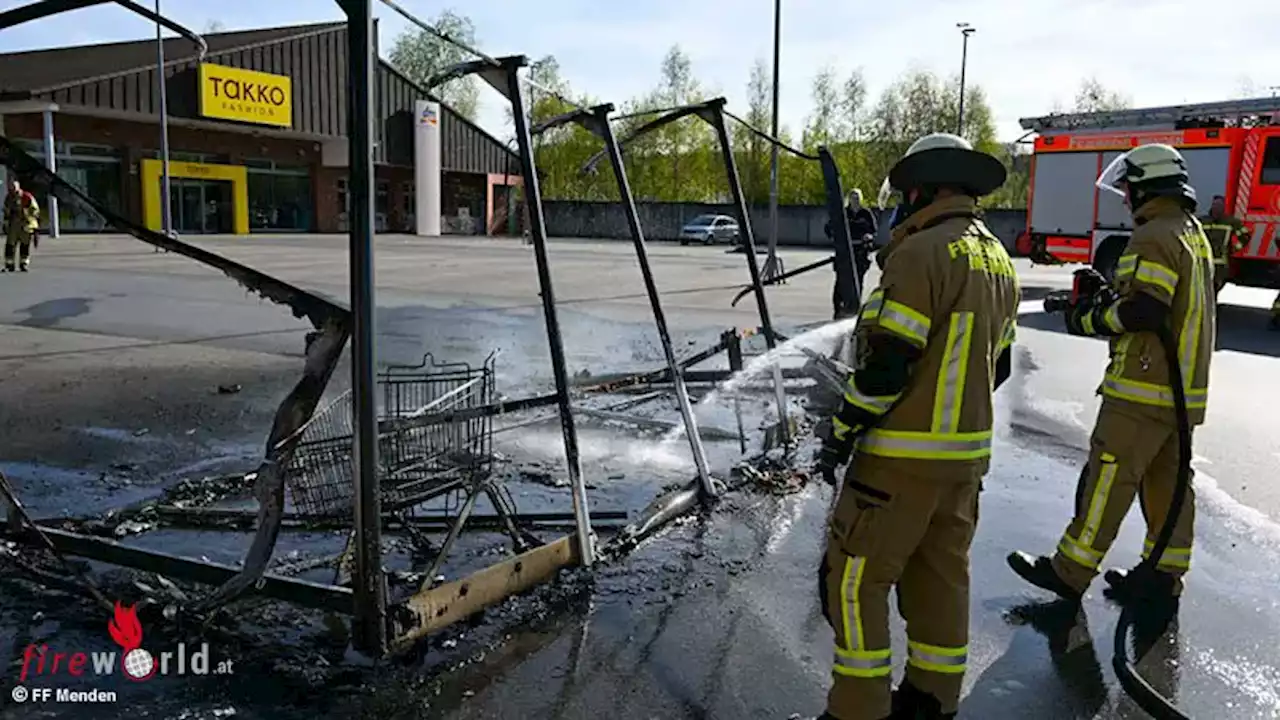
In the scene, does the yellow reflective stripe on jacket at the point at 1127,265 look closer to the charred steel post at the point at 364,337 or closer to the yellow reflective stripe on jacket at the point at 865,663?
the yellow reflective stripe on jacket at the point at 865,663

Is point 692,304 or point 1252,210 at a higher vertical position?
point 1252,210

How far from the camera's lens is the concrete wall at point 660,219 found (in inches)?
1913

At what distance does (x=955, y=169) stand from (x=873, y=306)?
49 cm

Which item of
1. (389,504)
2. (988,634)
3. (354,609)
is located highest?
(389,504)

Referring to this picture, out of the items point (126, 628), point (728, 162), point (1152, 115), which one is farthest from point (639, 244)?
point (1152, 115)

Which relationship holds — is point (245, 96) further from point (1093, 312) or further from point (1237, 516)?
point (1093, 312)

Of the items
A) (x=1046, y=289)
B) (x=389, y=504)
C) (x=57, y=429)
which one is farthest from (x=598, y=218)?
(x=389, y=504)

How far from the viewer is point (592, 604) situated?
161 inches

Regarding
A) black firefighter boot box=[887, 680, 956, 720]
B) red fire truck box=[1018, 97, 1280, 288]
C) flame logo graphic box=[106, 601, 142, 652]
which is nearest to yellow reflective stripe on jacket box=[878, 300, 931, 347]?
black firefighter boot box=[887, 680, 956, 720]

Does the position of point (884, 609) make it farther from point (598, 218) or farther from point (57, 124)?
point (598, 218)

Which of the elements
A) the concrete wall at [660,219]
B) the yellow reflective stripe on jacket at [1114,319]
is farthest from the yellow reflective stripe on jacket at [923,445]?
the concrete wall at [660,219]

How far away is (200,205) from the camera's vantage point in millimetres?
40094

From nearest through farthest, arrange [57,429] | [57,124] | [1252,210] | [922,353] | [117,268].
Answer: [922,353] → [57,429] → [1252,210] → [117,268] → [57,124]

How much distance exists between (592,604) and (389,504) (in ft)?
3.25
